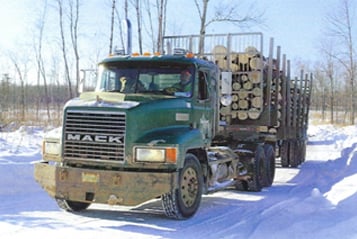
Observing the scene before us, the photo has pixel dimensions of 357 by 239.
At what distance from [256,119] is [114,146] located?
6077 millimetres

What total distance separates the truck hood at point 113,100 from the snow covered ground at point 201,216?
5.93 feet

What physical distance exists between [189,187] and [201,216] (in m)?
0.64

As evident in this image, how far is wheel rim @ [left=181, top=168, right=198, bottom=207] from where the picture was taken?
7.97m

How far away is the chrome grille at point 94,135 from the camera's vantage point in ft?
24.4

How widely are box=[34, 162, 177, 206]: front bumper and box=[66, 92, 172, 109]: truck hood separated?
993 millimetres

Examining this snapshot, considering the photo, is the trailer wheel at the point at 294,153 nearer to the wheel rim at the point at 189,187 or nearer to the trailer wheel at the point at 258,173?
the trailer wheel at the point at 258,173

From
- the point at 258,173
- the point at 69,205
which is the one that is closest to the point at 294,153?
the point at 258,173

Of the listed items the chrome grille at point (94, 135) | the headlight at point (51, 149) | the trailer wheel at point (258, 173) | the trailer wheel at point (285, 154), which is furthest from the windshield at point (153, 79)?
the trailer wheel at point (285, 154)

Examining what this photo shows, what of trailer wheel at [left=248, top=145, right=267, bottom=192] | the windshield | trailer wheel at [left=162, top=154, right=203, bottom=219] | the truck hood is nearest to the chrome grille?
the truck hood

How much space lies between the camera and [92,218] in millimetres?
8078

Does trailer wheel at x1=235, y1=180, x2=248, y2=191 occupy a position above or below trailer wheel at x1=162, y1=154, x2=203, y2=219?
below

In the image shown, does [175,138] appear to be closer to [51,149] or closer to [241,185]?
[51,149]

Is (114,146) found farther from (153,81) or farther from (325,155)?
(325,155)

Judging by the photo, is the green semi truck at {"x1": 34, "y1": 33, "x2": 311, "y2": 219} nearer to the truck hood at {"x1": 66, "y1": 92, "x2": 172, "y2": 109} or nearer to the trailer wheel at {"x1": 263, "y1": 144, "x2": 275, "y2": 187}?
the truck hood at {"x1": 66, "y1": 92, "x2": 172, "y2": 109}
